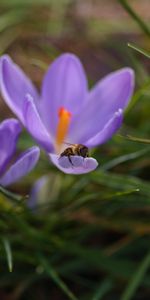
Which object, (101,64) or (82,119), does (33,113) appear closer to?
(82,119)

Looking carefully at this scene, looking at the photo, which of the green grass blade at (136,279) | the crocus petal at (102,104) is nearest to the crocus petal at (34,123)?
the crocus petal at (102,104)

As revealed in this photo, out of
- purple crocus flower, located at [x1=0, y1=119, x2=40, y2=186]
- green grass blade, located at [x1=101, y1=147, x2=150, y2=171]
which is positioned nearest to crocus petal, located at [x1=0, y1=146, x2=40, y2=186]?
purple crocus flower, located at [x1=0, y1=119, x2=40, y2=186]

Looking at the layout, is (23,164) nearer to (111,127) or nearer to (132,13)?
(111,127)

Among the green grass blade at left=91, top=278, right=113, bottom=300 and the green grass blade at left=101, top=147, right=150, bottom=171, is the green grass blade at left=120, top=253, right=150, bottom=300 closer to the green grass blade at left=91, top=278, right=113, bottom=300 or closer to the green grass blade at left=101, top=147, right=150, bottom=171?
the green grass blade at left=91, top=278, right=113, bottom=300

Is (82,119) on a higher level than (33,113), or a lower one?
lower

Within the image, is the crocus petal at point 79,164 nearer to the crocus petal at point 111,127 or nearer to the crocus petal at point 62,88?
the crocus petal at point 111,127

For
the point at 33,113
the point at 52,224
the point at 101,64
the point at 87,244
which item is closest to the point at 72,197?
the point at 52,224
